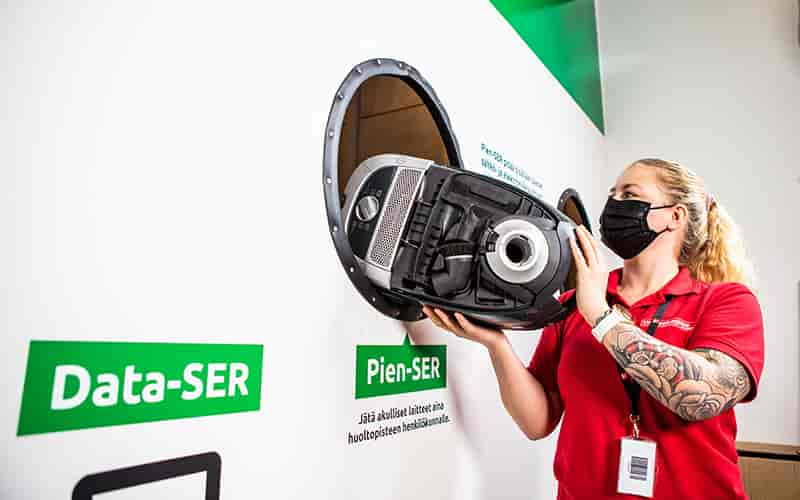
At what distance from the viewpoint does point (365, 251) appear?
1.25 m

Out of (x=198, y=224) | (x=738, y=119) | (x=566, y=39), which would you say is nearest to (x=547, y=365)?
(x=198, y=224)

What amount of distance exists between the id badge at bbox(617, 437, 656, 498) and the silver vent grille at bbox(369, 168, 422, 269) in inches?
26.3

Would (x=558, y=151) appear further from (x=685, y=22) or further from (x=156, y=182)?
(x=156, y=182)

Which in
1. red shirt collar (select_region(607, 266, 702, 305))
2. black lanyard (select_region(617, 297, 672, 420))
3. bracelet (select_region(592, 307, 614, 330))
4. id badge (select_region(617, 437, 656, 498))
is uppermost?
red shirt collar (select_region(607, 266, 702, 305))

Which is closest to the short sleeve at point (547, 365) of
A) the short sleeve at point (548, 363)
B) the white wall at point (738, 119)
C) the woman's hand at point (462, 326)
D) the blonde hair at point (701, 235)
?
the short sleeve at point (548, 363)

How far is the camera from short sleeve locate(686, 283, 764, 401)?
115 cm

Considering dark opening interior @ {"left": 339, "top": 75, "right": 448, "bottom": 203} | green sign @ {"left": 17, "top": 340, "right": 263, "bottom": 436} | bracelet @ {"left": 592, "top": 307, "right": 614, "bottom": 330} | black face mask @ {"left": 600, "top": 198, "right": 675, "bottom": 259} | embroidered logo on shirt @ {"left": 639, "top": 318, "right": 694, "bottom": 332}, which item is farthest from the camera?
dark opening interior @ {"left": 339, "top": 75, "right": 448, "bottom": 203}

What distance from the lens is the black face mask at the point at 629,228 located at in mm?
1407

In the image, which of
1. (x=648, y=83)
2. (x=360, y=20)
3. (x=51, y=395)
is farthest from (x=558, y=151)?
(x=51, y=395)

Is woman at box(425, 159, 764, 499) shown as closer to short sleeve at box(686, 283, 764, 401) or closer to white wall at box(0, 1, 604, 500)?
short sleeve at box(686, 283, 764, 401)

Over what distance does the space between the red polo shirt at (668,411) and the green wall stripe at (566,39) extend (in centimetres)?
132

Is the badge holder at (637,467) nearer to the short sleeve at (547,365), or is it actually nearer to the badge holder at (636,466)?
the badge holder at (636,466)

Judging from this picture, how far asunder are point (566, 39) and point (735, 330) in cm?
219

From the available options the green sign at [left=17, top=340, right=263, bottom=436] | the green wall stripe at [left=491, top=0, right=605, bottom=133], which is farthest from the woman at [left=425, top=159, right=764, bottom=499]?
the green wall stripe at [left=491, top=0, right=605, bottom=133]
